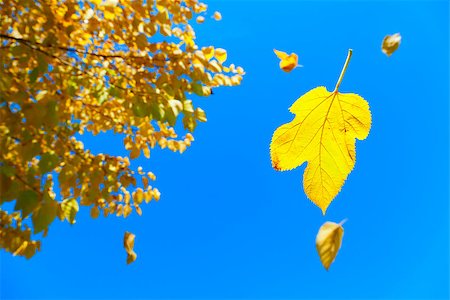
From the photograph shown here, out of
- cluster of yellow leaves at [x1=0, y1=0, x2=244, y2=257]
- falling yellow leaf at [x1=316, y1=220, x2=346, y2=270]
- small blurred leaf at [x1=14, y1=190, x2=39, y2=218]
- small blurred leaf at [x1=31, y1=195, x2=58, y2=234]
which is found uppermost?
cluster of yellow leaves at [x1=0, y1=0, x2=244, y2=257]

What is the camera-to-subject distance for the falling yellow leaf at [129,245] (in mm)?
1142

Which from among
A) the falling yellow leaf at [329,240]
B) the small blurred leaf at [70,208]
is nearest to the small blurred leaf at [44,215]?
the small blurred leaf at [70,208]

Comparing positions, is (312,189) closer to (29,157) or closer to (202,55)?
(29,157)

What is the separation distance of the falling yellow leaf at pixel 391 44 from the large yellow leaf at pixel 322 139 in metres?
0.13

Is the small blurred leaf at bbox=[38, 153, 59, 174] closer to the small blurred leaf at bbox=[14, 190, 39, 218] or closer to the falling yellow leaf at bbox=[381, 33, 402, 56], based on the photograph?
the small blurred leaf at bbox=[14, 190, 39, 218]

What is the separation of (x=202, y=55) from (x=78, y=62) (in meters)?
0.55

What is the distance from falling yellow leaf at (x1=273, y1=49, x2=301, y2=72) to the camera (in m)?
0.26

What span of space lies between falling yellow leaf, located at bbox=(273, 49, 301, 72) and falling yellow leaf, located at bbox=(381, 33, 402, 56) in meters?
0.08

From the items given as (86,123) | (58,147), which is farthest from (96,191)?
(86,123)

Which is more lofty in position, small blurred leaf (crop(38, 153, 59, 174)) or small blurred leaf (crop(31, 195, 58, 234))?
small blurred leaf (crop(38, 153, 59, 174))

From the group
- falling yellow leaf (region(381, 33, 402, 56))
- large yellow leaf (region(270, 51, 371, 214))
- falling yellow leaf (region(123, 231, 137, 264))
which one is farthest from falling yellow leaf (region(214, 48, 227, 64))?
falling yellow leaf (region(381, 33, 402, 56))

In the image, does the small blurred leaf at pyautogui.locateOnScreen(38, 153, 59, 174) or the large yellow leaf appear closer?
the large yellow leaf

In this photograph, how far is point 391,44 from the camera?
0.18 m

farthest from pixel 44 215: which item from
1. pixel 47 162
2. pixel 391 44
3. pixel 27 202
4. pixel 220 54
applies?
pixel 220 54
